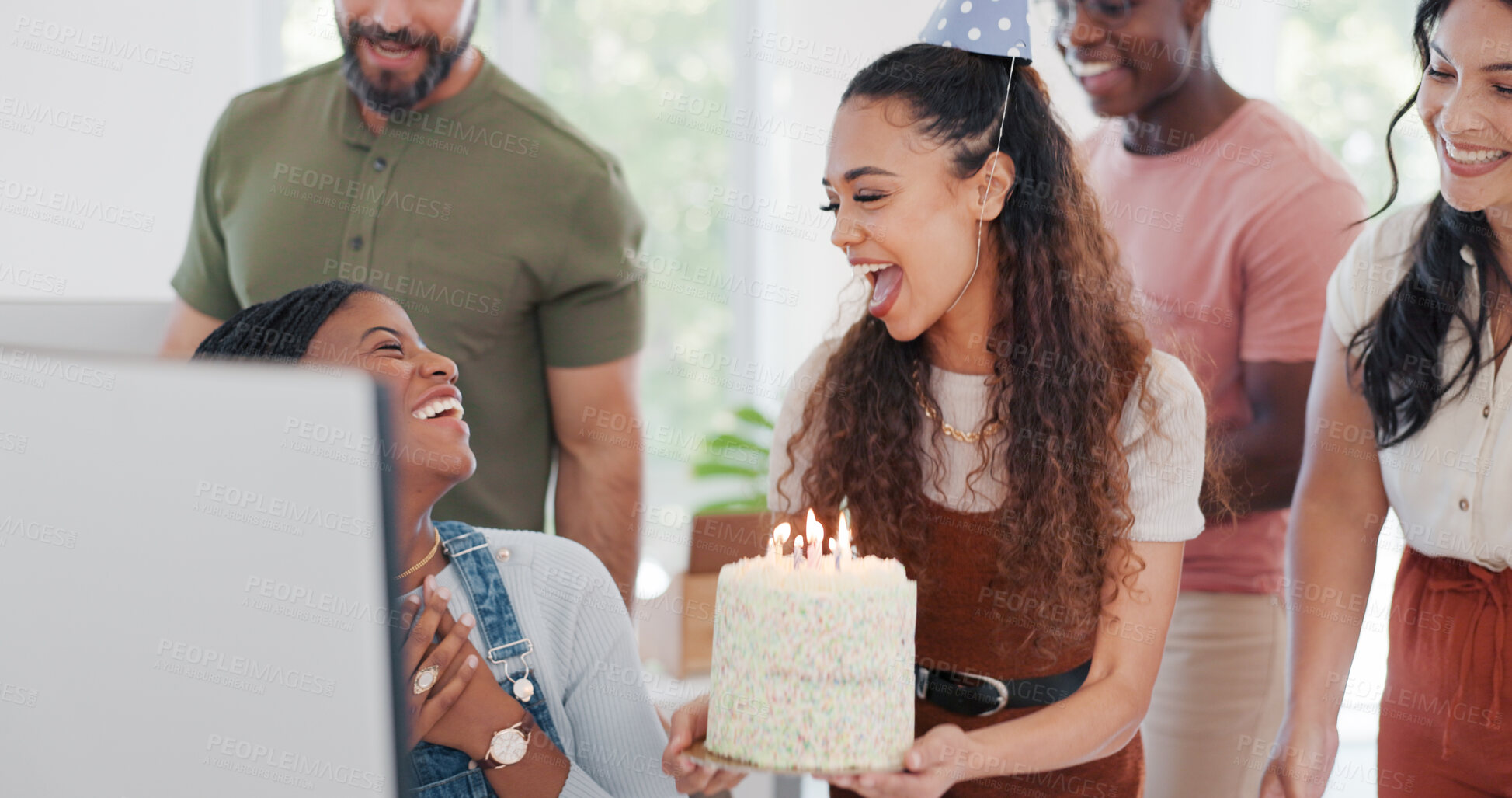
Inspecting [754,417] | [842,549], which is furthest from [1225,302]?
[754,417]

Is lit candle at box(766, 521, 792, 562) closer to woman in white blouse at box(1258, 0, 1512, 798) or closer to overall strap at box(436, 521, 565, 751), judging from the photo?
overall strap at box(436, 521, 565, 751)

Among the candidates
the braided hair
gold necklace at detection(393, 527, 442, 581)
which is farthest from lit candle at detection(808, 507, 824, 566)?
the braided hair

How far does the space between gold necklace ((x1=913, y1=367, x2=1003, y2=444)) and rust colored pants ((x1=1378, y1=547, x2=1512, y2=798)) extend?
1.98 ft

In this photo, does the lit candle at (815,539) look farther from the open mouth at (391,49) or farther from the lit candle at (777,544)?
the open mouth at (391,49)

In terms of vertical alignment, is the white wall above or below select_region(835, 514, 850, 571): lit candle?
above

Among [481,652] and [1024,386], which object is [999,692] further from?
[481,652]

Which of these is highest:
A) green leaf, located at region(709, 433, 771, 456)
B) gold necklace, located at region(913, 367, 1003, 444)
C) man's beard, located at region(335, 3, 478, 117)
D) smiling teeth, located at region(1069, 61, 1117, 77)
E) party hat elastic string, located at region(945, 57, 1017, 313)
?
smiling teeth, located at region(1069, 61, 1117, 77)

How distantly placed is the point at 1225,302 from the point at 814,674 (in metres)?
1.28

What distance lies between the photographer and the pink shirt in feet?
6.52

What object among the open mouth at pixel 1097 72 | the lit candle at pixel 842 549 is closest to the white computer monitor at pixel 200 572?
the lit candle at pixel 842 549

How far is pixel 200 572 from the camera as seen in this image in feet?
1.91

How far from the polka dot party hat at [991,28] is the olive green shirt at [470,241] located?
29.0 inches

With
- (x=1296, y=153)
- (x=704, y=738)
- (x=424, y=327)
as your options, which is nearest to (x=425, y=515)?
(x=704, y=738)

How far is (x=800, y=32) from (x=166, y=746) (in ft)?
13.3
